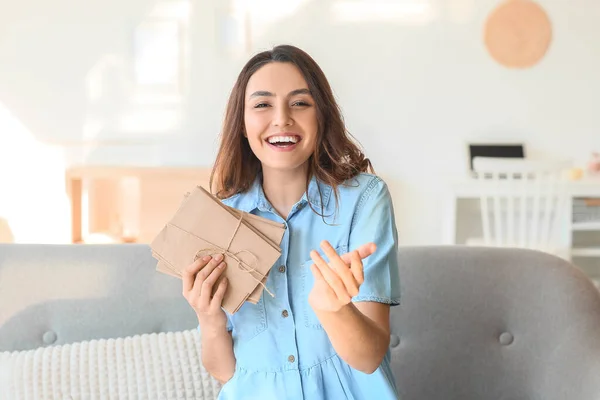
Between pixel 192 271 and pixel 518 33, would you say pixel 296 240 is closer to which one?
pixel 192 271

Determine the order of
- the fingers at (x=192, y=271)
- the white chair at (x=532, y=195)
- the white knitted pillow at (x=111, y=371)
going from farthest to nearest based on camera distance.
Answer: the white chair at (x=532, y=195), the white knitted pillow at (x=111, y=371), the fingers at (x=192, y=271)

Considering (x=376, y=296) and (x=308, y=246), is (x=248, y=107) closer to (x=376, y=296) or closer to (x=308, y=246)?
(x=308, y=246)

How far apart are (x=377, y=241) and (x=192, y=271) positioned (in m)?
0.29

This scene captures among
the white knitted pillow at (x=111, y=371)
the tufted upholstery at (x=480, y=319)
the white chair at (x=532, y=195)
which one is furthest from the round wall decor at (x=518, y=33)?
the white knitted pillow at (x=111, y=371)

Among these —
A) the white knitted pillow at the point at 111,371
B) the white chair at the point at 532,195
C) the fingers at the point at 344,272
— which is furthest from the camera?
the white chair at the point at 532,195

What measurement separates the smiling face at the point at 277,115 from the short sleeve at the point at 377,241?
134mm

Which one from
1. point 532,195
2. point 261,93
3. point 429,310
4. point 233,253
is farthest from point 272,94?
point 532,195

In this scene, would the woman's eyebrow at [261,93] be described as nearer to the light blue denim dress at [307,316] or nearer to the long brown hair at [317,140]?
the long brown hair at [317,140]

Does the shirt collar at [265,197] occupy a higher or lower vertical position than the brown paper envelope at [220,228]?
higher

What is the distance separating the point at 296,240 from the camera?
3.57ft

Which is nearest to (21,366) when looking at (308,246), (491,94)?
(308,246)

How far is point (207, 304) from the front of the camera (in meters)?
1.00

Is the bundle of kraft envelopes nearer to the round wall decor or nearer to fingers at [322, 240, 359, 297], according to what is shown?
fingers at [322, 240, 359, 297]

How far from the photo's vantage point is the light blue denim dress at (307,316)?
40.8 inches
